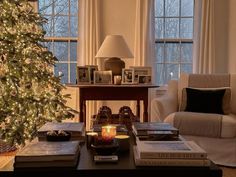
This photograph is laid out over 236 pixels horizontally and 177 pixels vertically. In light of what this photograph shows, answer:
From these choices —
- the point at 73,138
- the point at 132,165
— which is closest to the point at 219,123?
the point at 73,138

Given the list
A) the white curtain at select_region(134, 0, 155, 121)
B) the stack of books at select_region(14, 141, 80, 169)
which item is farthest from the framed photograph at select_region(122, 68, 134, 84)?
the stack of books at select_region(14, 141, 80, 169)

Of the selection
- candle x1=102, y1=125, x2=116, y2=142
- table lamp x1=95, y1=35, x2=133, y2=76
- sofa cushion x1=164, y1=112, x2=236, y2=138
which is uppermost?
table lamp x1=95, y1=35, x2=133, y2=76

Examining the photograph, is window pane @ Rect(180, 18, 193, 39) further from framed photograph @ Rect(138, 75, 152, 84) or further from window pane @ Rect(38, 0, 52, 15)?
window pane @ Rect(38, 0, 52, 15)

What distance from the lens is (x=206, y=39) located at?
16.3ft

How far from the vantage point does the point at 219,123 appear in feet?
10.7

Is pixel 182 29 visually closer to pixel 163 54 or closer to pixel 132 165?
pixel 163 54

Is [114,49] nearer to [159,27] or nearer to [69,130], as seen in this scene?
[159,27]

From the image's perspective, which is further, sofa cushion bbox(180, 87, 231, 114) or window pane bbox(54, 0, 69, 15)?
window pane bbox(54, 0, 69, 15)

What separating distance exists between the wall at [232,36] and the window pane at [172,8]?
0.79 m

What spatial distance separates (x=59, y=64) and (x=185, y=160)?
4.12 m

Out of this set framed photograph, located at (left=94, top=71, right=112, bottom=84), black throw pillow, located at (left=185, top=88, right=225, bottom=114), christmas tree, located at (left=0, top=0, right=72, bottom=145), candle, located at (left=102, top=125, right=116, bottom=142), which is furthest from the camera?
framed photograph, located at (left=94, top=71, right=112, bottom=84)

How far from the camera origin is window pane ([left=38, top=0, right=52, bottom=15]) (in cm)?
528

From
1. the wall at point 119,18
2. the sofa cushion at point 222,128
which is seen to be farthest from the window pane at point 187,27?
the sofa cushion at point 222,128

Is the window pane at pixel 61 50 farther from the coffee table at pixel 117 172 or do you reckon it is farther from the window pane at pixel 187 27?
the coffee table at pixel 117 172
